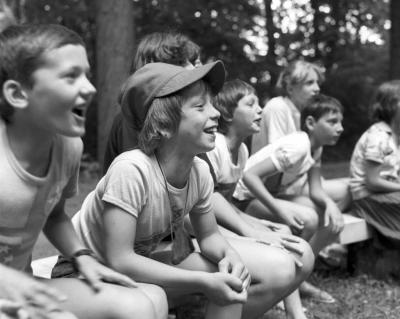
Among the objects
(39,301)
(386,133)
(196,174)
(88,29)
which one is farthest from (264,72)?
(39,301)

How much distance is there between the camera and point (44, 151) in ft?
6.67

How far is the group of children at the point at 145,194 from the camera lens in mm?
1903

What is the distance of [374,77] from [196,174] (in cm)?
1255

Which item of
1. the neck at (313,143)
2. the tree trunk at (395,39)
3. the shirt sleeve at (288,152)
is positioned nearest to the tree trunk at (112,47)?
the neck at (313,143)

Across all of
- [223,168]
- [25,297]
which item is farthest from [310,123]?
[25,297]

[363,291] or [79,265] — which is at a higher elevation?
[79,265]

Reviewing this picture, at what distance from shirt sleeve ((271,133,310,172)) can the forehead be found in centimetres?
198

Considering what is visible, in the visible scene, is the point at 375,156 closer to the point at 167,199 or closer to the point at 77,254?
the point at 167,199

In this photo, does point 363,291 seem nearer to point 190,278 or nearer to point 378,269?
point 378,269

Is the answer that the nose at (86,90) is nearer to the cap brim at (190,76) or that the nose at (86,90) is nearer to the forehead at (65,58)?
the forehead at (65,58)

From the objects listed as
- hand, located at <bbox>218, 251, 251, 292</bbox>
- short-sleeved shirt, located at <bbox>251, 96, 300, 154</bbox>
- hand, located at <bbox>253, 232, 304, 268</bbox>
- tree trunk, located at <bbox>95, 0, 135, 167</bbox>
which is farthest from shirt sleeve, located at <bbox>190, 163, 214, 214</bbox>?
tree trunk, located at <bbox>95, 0, 135, 167</bbox>

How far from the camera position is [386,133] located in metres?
4.59

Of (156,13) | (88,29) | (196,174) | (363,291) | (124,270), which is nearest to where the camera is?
(124,270)

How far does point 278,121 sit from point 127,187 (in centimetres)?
250
